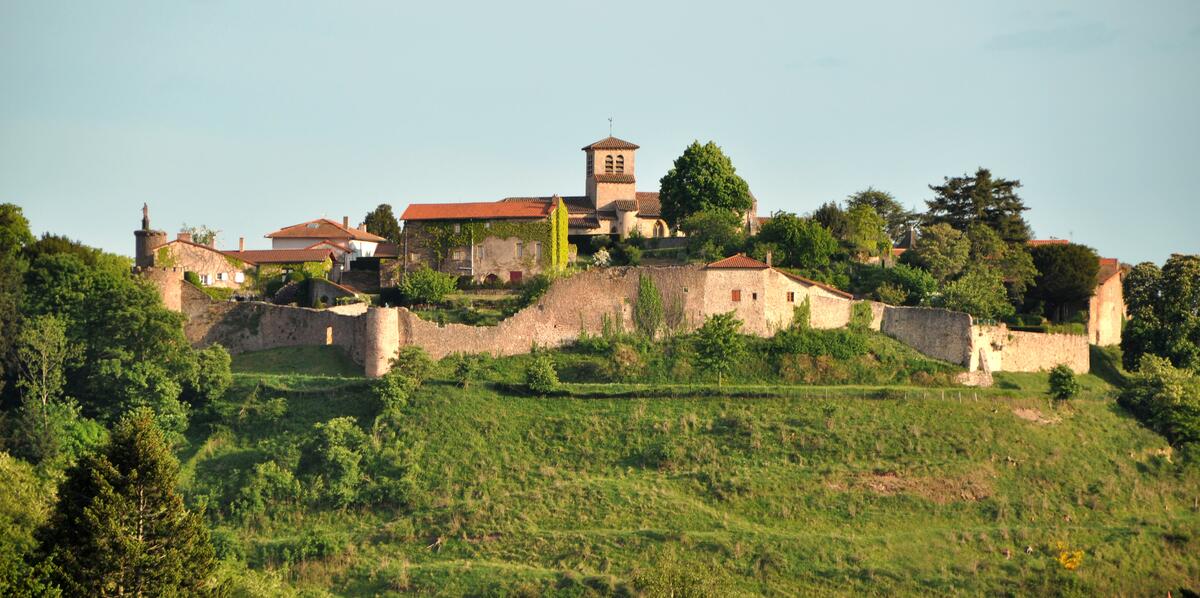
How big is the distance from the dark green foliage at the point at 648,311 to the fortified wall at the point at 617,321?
0.71ft

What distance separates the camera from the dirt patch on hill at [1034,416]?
5644 centimetres

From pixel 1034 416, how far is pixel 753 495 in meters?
11.5

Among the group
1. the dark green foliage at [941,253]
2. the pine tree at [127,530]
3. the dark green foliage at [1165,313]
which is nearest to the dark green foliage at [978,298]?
the dark green foliage at [941,253]

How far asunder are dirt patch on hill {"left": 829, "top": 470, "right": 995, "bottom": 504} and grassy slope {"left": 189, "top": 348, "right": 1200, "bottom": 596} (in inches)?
2.6

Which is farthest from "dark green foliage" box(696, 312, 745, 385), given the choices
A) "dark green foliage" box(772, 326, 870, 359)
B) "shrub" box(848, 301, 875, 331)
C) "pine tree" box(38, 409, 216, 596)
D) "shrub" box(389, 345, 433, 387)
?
"pine tree" box(38, 409, 216, 596)

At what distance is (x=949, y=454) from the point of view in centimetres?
5344

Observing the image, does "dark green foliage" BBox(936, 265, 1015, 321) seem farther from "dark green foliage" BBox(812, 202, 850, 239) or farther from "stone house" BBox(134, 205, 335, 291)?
"stone house" BBox(134, 205, 335, 291)

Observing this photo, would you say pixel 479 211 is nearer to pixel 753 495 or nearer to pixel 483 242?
pixel 483 242

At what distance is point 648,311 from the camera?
202 ft

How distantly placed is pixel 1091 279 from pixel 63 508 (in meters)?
42.6

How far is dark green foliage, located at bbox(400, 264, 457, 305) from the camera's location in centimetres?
6500

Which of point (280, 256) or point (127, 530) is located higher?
point (280, 256)


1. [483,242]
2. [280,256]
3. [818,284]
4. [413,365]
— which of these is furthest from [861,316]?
[280,256]

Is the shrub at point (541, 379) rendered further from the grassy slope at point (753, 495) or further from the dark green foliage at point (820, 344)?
the dark green foliage at point (820, 344)
